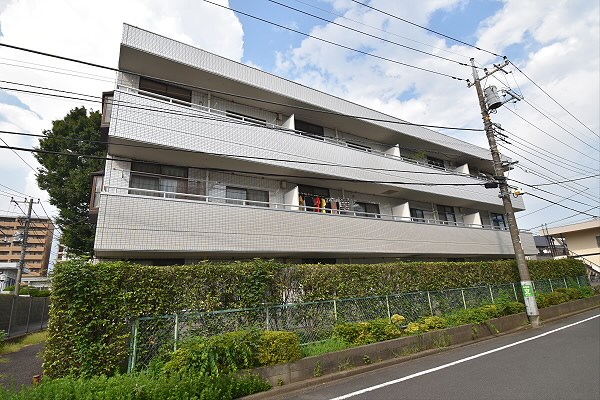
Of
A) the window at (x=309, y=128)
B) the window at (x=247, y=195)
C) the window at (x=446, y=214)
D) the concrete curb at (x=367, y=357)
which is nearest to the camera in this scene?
the concrete curb at (x=367, y=357)

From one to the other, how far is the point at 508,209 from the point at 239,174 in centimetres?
1105

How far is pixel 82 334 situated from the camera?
5438mm

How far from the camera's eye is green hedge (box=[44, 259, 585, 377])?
5418 mm

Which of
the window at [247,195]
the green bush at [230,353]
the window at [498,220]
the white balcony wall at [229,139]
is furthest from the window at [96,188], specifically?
Answer: the window at [498,220]

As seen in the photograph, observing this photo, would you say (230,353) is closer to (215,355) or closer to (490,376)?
(215,355)

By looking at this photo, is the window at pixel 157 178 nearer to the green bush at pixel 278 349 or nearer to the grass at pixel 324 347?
the green bush at pixel 278 349

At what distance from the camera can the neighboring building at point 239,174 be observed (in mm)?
9695

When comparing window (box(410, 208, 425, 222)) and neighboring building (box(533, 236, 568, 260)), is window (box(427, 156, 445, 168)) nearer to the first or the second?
window (box(410, 208, 425, 222))

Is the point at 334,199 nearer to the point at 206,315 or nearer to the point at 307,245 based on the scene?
the point at 307,245

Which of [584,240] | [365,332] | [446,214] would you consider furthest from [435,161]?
[584,240]

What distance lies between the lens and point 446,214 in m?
20.6

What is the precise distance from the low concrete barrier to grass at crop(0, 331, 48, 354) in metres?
10.4

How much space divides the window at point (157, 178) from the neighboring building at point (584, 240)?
3648 centimetres

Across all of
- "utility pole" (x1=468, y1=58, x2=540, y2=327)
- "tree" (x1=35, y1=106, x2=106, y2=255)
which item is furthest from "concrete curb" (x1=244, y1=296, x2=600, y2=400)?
"tree" (x1=35, y1=106, x2=106, y2=255)
